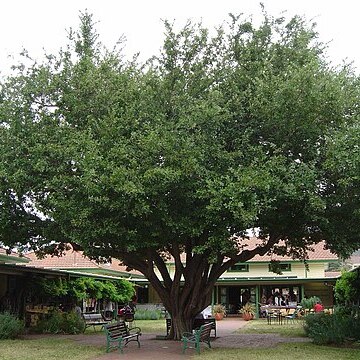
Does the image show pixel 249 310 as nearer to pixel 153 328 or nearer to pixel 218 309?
pixel 218 309

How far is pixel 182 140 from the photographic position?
1502cm

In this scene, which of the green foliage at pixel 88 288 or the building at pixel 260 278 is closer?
the green foliage at pixel 88 288

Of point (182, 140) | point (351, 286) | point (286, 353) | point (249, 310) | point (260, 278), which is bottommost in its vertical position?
point (286, 353)

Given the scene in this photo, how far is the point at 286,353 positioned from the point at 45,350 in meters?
7.53

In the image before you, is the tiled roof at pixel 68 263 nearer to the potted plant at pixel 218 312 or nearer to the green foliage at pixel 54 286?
the potted plant at pixel 218 312

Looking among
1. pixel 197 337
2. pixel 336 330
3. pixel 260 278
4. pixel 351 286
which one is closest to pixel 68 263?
pixel 260 278

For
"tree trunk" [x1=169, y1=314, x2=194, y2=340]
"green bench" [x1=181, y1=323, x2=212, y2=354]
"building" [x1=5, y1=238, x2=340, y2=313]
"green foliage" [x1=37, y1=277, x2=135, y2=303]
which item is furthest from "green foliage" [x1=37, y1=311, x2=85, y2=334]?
"building" [x1=5, y1=238, x2=340, y2=313]

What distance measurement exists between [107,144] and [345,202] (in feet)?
23.0

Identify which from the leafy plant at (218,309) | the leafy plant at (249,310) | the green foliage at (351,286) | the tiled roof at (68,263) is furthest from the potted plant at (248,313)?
the tiled roof at (68,263)

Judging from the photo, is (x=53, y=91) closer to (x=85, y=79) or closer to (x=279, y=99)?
(x=85, y=79)

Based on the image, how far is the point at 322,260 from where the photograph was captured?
42219 mm

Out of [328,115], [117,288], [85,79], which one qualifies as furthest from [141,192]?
[117,288]

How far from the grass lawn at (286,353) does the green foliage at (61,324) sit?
31.4 feet

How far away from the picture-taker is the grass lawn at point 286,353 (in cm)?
1572
